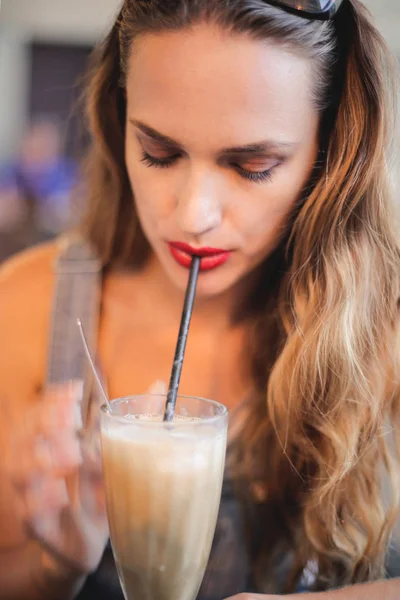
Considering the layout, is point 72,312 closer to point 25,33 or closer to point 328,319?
point 328,319

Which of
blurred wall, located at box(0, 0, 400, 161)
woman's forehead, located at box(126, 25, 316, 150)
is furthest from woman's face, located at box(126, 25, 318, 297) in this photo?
blurred wall, located at box(0, 0, 400, 161)

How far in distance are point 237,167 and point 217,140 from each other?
55 millimetres

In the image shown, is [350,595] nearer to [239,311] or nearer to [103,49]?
[239,311]

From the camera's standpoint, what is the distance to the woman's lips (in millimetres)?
930

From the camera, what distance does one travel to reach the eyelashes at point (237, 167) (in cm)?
88

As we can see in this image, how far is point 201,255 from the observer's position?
93cm

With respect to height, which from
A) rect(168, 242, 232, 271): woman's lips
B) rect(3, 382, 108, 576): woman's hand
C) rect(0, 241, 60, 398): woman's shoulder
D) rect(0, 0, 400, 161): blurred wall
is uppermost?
rect(0, 0, 400, 161): blurred wall

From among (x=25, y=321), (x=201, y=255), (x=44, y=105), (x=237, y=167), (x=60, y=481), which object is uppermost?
(x=44, y=105)

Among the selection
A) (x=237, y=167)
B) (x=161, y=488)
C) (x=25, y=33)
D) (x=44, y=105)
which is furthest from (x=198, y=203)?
(x=44, y=105)

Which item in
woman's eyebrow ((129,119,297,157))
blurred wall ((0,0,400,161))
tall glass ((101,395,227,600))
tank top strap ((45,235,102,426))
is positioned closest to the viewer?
tall glass ((101,395,227,600))

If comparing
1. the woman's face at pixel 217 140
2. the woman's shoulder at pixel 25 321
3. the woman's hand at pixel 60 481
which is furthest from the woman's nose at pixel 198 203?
the woman's shoulder at pixel 25 321

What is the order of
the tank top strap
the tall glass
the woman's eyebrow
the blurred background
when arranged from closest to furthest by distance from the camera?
the tall glass < the woman's eyebrow < the tank top strap < the blurred background

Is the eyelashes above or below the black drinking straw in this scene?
above

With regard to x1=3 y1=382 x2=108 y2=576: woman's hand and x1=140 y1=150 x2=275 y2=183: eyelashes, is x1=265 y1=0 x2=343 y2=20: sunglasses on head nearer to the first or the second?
x1=140 y1=150 x2=275 y2=183: eyelashes
